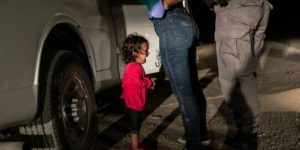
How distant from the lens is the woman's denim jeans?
12.3 ft

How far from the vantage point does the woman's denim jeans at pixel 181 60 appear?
147 inches

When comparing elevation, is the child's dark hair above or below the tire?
above

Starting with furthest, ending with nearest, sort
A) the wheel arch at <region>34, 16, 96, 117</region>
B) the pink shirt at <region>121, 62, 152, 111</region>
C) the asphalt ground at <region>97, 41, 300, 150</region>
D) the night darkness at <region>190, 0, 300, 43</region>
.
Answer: the night darkness at <region>190, 0, 300, 43</region>
the asphalt ground at <region>97, 41, 300, 150</region>
the pink shirt at <region>121, 62, 152, 111</region>
the wheel arch at <region>34, 16, 96, 117</region>

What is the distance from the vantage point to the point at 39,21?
12.0ft

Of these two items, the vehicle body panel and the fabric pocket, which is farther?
the fabric pocket

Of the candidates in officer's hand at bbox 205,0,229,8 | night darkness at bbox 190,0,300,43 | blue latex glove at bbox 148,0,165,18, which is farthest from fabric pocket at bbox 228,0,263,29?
night darkness at bbox 190,0,300,43

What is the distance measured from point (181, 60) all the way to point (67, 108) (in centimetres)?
108

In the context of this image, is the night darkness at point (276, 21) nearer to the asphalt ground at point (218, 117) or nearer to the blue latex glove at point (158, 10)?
the asphalt ground at point (218, 117)

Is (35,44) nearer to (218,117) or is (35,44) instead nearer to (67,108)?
(67,108)

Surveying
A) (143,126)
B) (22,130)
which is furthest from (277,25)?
(22,130)

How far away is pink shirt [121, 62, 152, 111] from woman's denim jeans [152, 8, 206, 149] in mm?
463

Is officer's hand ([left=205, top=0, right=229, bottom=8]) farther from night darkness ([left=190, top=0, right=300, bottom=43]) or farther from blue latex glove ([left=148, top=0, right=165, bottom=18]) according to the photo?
night darkness ([left=190, top=0, right=300, bottom=43])

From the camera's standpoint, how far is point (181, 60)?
3.74 metres

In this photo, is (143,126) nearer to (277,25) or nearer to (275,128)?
(275,128)
